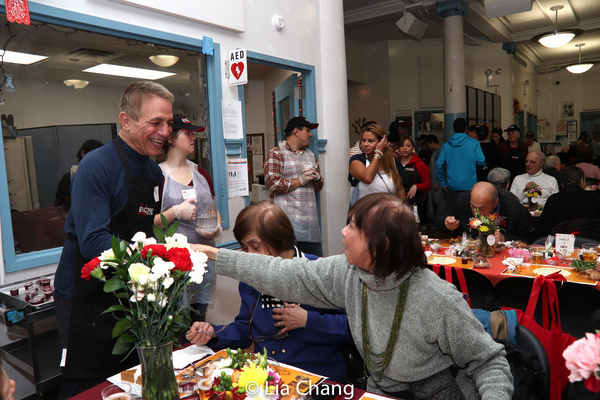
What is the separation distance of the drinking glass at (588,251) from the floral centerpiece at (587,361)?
7.81ft

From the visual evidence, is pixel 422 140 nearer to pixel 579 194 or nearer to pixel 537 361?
pixel 579 194

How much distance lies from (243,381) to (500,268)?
2275 mm

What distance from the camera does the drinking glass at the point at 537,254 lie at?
10.2 ft

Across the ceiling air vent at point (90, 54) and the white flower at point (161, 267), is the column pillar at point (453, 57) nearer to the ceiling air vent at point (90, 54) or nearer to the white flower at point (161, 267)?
the ceiling air vent at point (90, 54)

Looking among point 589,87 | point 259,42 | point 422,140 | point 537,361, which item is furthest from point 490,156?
point 589,87

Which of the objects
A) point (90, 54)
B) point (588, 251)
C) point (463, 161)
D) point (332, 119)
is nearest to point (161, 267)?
point (90, 54)

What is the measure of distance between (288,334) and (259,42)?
3088 mm

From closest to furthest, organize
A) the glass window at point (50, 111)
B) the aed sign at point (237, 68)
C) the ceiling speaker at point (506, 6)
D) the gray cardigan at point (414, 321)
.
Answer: the gray cardigan at point (414, 321) < the glass window at point (50, 111) < the aed sign at point (237, 68) < the ceiling speaker at point (506, 6)

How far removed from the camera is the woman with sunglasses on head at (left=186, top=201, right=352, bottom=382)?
1.81 meters

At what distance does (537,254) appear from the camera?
3111 mm

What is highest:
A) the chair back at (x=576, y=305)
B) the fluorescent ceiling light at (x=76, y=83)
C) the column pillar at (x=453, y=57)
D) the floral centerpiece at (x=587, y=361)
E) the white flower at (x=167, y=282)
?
Result: the column pillar at (x=453, y=57)

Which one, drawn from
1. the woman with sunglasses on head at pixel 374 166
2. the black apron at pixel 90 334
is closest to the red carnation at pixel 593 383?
the black apron at pixel 90 334

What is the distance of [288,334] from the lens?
73.3 inches

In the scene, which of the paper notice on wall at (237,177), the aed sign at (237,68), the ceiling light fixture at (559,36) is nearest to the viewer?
the aed sign at (237,68)
